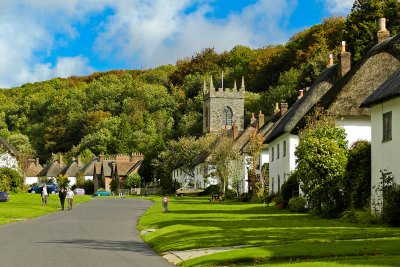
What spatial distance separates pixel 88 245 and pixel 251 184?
40.5 metres

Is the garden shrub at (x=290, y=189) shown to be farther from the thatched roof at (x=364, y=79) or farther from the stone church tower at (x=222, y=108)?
the stone church tower at (x=222, y=108)

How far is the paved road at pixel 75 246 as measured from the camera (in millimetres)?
18656

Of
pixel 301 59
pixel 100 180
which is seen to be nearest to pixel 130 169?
A: pixel 100 180

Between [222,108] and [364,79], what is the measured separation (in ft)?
273

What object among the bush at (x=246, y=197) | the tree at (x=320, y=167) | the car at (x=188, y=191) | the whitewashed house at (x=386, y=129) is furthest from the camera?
the car at (x=188, y=191)

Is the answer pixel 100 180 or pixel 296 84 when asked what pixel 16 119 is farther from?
pixel 296 84

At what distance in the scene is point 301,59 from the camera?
109 meters

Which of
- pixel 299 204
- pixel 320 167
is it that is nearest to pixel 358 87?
pixel 320 167

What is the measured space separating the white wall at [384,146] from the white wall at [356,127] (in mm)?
10297

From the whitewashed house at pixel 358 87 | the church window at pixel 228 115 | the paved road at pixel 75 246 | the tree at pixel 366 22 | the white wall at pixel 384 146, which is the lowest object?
the paved road at pixel 75 246

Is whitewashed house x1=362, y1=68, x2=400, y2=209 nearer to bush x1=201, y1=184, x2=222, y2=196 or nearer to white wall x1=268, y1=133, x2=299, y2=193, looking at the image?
white wall x1=268, y1=133, x2=299, y2=193

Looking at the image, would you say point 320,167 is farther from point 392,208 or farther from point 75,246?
point 75,246

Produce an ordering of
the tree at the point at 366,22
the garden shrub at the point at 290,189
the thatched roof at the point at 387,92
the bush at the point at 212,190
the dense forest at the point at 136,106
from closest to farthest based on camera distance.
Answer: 1. the thatched roof at the point at 387,92
2. the garden shrub at the point at 290,189
3. the tree at the point at 366,22
4. the bush at the point at 212,190
5. the dense forest at the point at 136,106

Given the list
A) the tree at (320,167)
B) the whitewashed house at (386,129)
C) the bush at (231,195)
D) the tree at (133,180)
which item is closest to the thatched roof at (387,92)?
the whitewashed house at (386,129)
